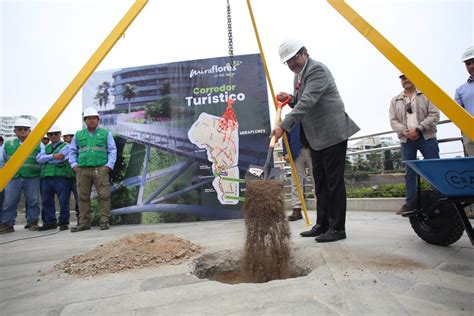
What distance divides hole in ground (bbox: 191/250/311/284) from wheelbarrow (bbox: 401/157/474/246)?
1.04 meters

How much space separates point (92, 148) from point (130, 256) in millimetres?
2661

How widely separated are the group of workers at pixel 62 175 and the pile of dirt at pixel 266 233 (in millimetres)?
3121

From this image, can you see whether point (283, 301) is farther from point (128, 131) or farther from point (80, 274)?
point (128, 131)

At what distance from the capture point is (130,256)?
2.52 metres

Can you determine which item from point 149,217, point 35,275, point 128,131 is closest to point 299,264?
point 35,275

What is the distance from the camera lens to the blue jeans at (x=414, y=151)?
3.56 m

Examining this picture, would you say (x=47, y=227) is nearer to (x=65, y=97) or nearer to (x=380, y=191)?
(x=65, y=97)

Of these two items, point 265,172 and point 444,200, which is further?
point 265,172

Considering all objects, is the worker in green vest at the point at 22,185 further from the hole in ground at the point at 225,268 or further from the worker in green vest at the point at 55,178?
the hole in ground at the point at 225,268

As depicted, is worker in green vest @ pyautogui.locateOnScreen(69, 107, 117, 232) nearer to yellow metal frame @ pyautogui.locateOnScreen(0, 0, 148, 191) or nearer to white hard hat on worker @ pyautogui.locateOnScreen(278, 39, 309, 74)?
yellow metal frame @ pyautogui.locateOnScreen(0, 0, 148, 191)

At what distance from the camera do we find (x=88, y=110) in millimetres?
4816

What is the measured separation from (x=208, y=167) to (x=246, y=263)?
2731mm

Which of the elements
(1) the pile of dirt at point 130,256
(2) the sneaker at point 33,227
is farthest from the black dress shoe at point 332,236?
(2) the sneaker at point 33,227

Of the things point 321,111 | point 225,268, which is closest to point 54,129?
point 225,268
